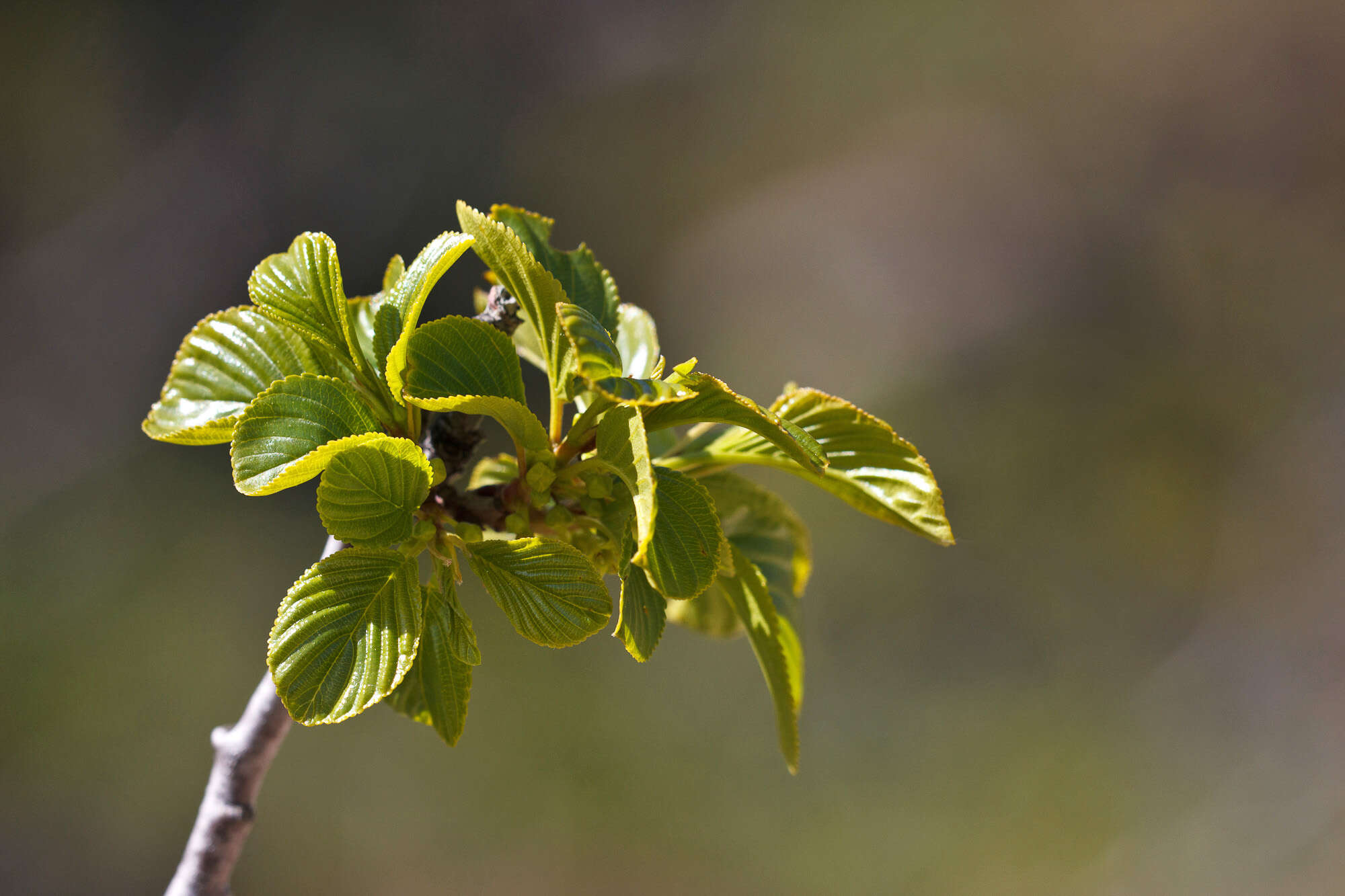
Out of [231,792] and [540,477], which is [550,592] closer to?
[540,477]

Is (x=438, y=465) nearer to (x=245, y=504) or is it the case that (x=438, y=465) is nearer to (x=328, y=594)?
(x=328, y=594)

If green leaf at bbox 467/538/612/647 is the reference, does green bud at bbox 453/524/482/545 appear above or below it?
above

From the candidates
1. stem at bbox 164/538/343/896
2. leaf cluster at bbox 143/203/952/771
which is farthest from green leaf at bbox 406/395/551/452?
stem at bbox 164/538/343/896

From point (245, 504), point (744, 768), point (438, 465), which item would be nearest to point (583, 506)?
point (438, 465)

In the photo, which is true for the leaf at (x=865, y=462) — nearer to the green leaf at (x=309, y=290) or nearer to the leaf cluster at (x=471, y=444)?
the leaf cluster at (x=471, y=444)

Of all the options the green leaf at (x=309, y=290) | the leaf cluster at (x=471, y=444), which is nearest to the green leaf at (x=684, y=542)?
the leaf cluster at (x=471, y=444)

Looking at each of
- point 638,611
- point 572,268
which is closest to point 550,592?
point 638,611

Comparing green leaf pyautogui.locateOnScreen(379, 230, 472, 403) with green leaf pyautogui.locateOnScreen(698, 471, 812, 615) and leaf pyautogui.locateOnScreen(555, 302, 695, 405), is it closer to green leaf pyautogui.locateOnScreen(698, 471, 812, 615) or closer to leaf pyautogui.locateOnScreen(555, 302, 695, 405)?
leaf pyautogui.locateOnScreen(555, 302, 695, 405)
